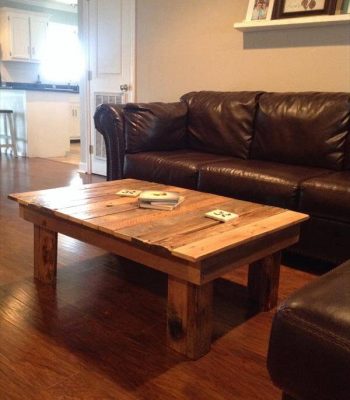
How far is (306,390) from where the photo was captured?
937 mm

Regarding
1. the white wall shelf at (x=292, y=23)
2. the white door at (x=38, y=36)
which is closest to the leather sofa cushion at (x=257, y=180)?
the white wall shelf at (x=292, y=23)

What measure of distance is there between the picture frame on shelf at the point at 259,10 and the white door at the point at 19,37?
17.2 ft

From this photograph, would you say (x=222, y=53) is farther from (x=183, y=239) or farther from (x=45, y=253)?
(x=183, y=239)

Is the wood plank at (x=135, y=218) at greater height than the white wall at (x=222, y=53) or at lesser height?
lesser

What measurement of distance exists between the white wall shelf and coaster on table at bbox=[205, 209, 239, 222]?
1.88m

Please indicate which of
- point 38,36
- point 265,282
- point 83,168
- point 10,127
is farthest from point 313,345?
point 38,36

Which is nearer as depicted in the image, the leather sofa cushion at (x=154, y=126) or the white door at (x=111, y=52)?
the leather sofa cushion at (x=154, y=126)

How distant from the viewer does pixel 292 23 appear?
3.01 meters

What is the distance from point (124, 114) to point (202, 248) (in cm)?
186

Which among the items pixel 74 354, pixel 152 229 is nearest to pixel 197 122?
pixel 152 229

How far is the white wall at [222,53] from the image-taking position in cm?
304

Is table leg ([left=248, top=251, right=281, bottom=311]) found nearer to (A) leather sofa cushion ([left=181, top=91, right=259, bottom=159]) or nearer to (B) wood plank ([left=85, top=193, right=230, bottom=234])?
(B) wood plank ([left=85, top=193, right=230, bottom=234])

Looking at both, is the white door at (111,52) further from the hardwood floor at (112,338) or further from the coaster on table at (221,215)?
the coaster on table at (221,215)

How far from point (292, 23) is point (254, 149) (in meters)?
0.92
